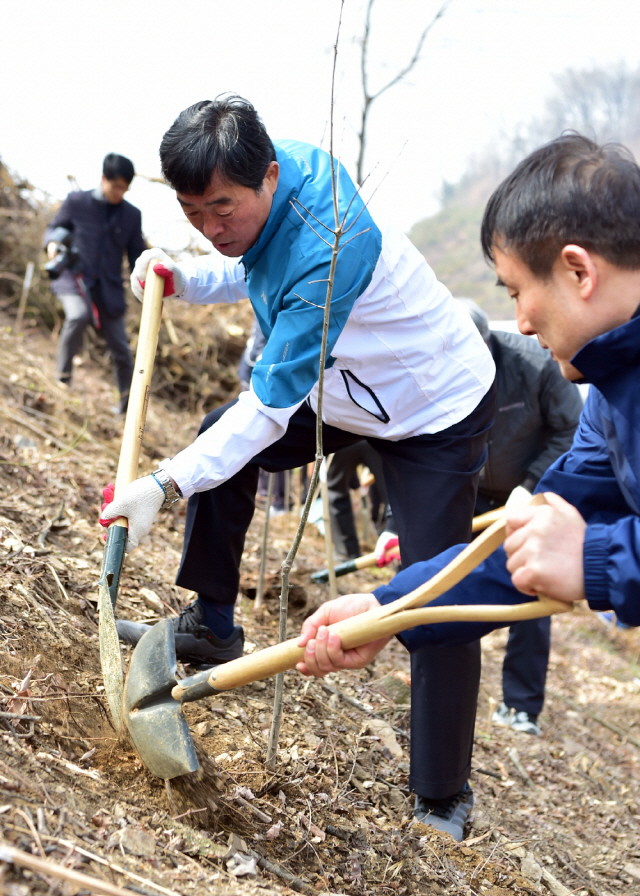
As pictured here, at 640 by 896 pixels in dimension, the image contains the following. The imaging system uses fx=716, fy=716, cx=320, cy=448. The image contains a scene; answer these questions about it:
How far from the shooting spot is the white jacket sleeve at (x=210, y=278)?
2.69m

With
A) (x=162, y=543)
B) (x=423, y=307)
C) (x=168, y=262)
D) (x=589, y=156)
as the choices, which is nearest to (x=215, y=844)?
(x=423, y=307)

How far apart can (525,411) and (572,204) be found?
7.88 feet

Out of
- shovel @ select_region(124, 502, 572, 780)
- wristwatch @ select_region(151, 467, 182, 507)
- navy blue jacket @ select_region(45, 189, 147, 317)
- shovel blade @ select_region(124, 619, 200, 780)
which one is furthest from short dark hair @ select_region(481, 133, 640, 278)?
navy blue jacket @ select_region(45, 189, 147, 317)

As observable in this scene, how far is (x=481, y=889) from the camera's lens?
2035mm

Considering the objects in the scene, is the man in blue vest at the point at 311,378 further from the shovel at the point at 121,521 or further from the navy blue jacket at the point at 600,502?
the navy blue jacket at the point at 600,502

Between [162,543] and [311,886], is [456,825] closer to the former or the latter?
[311,886]

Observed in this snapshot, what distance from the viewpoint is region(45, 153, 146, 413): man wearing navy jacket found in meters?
6.23

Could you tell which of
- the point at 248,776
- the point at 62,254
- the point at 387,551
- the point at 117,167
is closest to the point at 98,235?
the point at 62,254

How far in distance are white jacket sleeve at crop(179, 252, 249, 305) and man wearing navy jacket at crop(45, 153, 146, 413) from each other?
3851 mm

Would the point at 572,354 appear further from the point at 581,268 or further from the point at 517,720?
the point at 517,720

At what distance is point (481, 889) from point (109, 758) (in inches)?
43.8

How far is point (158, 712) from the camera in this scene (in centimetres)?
178

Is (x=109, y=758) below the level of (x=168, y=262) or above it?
below

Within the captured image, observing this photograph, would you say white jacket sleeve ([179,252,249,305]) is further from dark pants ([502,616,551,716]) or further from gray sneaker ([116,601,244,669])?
dark pants ([502,616,551,716])
